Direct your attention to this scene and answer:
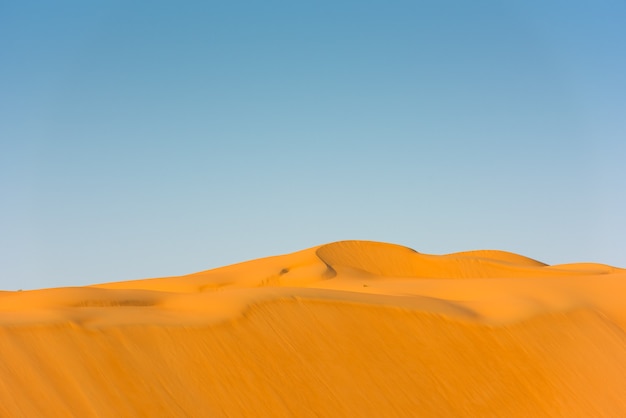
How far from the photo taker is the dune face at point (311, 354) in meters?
11.7

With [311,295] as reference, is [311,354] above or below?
below

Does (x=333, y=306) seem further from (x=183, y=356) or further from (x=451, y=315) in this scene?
(x=183, y=356)

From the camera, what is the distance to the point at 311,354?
44.5ft

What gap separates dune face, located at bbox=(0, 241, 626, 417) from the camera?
1167 cm

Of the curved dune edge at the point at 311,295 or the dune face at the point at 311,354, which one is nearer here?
the dune face at the point at 311,354

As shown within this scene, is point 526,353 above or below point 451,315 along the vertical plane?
below

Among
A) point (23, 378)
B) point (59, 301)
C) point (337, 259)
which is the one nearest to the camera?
point (23, 378)

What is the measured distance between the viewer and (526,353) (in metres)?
15.1

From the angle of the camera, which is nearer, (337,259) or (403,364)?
(403,364)

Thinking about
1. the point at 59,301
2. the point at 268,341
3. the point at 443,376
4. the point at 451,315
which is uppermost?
the point at 59,301

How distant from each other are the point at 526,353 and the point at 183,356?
20.9 feet

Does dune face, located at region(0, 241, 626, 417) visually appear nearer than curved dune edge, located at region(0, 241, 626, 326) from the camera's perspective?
Yes

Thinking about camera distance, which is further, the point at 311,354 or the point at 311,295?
the point at 311,295

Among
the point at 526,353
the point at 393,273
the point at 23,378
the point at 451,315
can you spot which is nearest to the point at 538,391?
the point at 526,353
